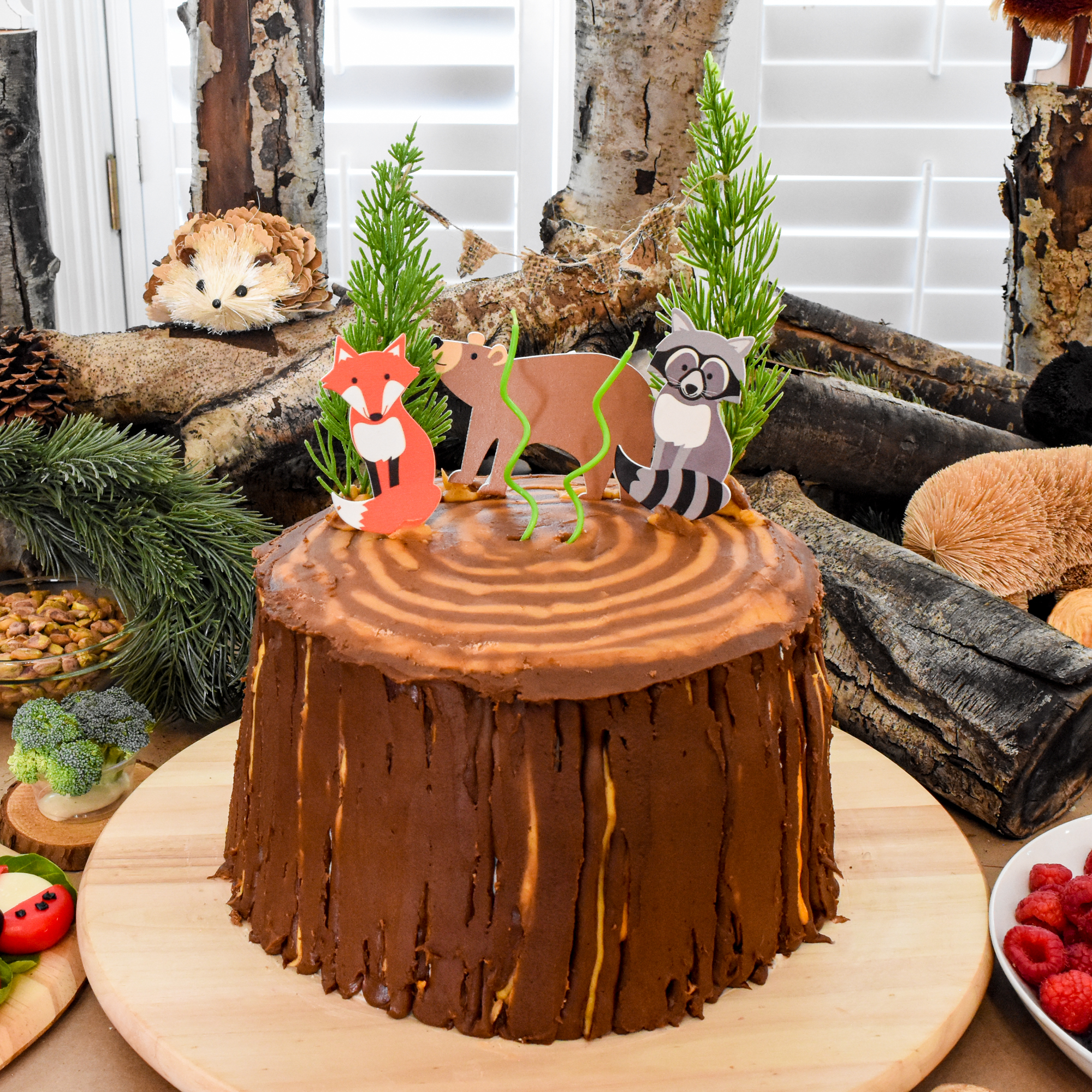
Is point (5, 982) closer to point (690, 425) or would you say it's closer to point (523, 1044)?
point (523, 1044)

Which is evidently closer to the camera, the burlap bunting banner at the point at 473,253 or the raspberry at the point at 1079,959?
the raspberry at the point at 1079,959

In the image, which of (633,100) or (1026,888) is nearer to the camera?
(1026,888)

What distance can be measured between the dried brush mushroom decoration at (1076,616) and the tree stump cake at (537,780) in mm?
725

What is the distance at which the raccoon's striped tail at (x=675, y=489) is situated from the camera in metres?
1.15

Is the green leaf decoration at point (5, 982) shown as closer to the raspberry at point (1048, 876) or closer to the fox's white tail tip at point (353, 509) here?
the fox's white tail tip at point (353, 509)

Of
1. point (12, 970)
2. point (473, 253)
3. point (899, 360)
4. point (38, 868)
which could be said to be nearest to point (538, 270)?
point (473, 253)

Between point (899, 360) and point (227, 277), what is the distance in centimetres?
129

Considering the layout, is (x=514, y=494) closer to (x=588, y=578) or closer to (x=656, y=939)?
(x=588, y=578)

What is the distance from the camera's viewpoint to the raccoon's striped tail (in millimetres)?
1147

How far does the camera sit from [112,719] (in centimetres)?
137

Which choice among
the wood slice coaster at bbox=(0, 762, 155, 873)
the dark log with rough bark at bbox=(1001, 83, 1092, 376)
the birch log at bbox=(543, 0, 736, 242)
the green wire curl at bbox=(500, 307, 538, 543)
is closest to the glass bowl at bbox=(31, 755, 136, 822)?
the wood slice coaster at bbox=(0, 762, 155, 873)

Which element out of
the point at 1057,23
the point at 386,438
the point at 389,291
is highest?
the point at 1057,23

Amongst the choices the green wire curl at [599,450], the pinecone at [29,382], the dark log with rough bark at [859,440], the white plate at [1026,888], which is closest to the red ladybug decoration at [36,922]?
the green wire curl at [599,450]

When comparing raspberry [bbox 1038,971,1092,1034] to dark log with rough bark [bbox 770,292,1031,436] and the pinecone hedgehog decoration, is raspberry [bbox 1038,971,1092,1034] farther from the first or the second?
the pinecone hedgehog decoration
